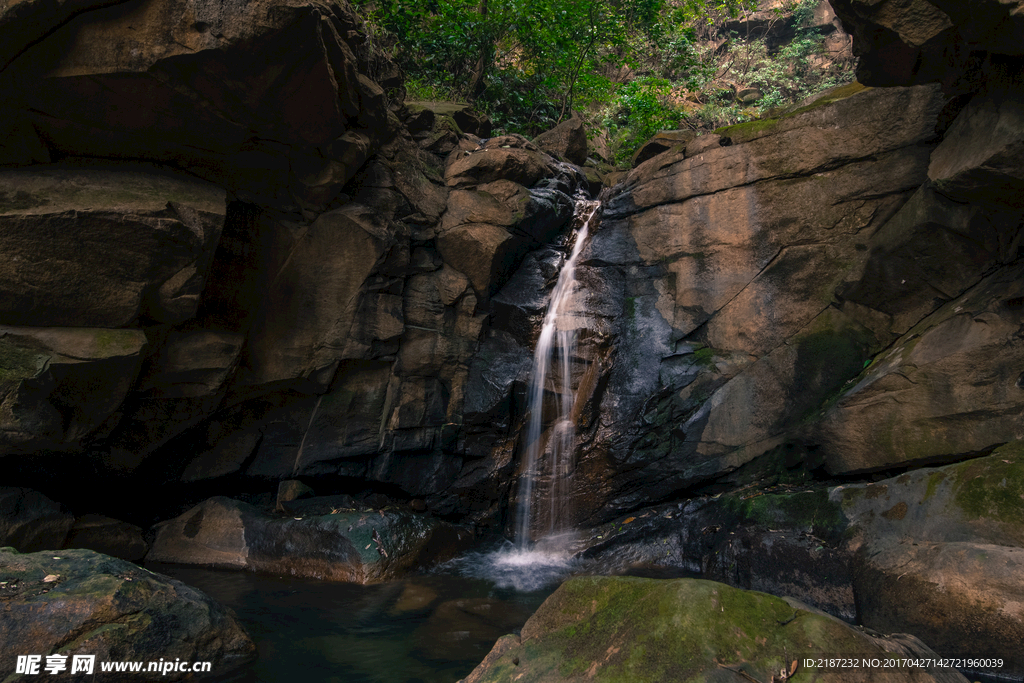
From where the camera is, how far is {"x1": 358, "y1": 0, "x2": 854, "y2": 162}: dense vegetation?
12.0 m

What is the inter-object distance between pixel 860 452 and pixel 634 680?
4.83 m

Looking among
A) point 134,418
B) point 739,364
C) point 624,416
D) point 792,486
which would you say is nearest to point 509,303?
point 624,416

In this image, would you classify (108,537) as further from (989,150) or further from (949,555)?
(989,150)

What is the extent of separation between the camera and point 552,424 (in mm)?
8414

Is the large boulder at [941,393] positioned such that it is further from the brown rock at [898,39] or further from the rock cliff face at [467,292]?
the brown rock at [898,39]

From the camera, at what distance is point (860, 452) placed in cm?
639

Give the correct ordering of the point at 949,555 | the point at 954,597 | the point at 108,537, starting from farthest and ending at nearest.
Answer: the point at 108,537 → the point at 949,555 → the point at 954,597

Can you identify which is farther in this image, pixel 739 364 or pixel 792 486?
pixel 739 364

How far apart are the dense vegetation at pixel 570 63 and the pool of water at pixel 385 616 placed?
383 inches

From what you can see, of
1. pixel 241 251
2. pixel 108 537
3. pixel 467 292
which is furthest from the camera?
pixel 467 292

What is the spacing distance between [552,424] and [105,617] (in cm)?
579

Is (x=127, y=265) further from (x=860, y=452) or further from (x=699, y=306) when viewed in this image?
(x=860, y=452)

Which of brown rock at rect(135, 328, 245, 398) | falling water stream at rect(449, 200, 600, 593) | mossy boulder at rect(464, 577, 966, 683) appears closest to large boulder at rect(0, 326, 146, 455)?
brown rock at rect(135, 328, 245, 398)

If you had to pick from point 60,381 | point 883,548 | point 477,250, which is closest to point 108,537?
point 60,381
